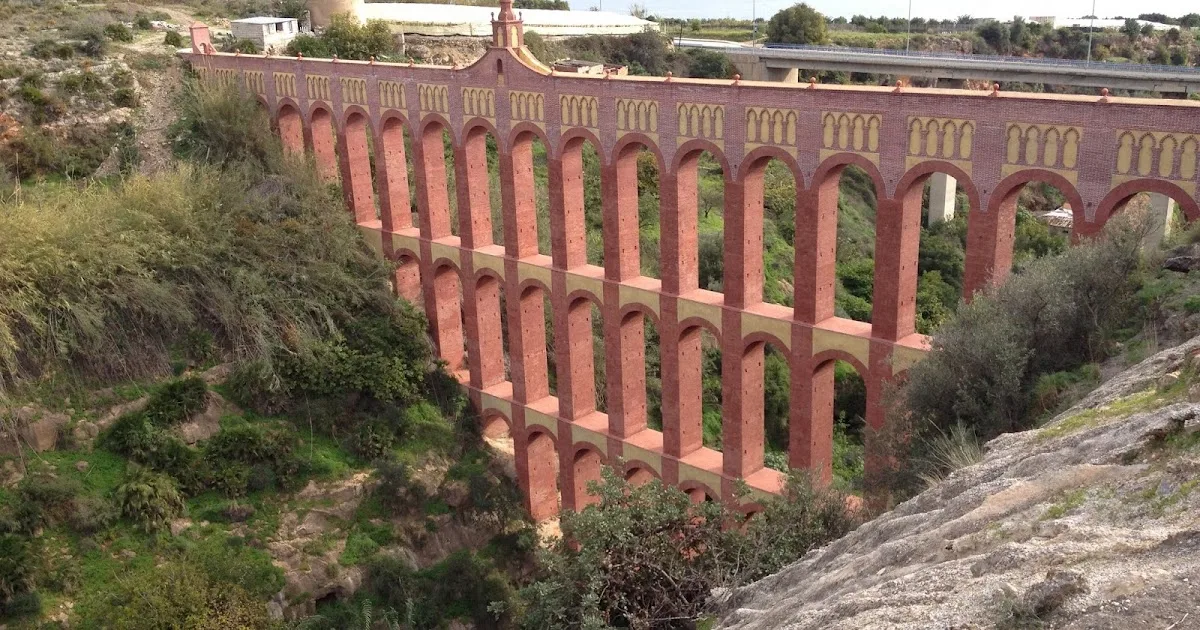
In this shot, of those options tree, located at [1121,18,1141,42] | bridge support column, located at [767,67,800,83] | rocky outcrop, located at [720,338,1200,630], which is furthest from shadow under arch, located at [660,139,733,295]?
tree, located at [1121,18,1141,42]

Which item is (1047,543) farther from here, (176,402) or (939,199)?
(939,199)

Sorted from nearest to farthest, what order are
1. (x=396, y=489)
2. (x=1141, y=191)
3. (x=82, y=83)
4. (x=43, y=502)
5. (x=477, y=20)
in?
(x=1141, y=191) → (x=43, y=502) → (x=396, y=489) → (x=82, y=83) → (x=477, y=20)

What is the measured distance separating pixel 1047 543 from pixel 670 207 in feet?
42.8

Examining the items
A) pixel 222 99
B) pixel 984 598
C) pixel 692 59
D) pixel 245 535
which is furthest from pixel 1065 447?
pixel 692 59

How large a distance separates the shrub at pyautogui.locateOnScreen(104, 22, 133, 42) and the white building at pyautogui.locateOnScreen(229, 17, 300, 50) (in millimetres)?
3408

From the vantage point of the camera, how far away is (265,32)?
109ft

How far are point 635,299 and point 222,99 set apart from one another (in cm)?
1335

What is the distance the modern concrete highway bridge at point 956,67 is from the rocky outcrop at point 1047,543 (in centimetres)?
2206

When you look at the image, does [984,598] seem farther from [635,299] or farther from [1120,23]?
[1120,23]

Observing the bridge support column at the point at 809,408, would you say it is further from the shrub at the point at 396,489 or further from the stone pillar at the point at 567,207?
the shrub at the point at 396,489

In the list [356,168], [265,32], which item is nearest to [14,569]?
[356,168]

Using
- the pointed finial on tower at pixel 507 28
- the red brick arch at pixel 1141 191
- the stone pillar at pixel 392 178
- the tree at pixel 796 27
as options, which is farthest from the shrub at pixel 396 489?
the tree at pixel 796 27

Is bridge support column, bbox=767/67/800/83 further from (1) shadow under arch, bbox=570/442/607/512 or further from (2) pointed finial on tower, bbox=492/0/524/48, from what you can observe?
(1) shadow under arch, bbox=570/442/607/512

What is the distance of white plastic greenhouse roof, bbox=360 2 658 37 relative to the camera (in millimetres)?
39156
